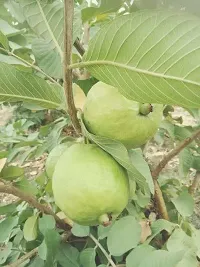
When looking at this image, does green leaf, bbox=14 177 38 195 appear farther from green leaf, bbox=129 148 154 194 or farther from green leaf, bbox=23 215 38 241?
green leaf, bbox=129 148 154 194

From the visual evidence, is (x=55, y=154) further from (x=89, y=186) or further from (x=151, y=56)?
(x=151, y=56)

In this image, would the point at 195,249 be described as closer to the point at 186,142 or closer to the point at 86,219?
the point at 186,142

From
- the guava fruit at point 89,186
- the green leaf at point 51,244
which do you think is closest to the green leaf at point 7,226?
the green leaf at point 51,244

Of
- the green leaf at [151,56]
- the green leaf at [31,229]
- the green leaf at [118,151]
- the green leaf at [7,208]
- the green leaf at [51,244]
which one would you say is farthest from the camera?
the green leaf at [7,208]

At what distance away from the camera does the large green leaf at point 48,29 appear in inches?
34.0

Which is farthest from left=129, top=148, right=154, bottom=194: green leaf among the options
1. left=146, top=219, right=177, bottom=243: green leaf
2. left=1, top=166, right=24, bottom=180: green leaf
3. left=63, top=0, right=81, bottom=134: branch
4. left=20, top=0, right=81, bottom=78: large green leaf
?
left=1, top=166, right=24, bottom=180: green leaf

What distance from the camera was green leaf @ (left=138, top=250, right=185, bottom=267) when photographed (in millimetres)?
903

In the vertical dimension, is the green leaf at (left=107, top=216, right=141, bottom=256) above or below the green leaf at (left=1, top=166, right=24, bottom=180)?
below

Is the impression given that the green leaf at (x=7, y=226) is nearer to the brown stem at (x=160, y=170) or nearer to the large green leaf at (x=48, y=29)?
the brown stem at (x=160, y=170)

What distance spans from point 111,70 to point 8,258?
936 millimetres

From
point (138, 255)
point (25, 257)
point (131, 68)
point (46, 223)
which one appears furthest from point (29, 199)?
point (131, 68)

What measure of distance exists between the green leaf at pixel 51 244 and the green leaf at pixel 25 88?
→ 416 millimetres

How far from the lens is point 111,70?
23.9 inches

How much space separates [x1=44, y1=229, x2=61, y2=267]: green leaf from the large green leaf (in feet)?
1.37
